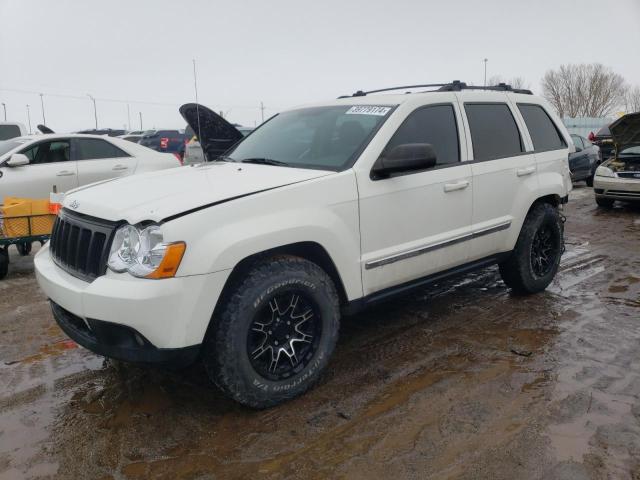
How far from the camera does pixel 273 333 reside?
317 centimetres

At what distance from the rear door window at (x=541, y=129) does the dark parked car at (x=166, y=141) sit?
19.6 meters

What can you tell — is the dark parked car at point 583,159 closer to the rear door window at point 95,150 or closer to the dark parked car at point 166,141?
the rear door window at point 95,150

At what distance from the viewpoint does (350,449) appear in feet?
9.18

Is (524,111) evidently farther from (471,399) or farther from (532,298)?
(471,399)

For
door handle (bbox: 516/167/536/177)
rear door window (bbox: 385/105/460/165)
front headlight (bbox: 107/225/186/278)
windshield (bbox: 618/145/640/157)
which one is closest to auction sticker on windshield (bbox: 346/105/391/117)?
rear door window (bbox: 385/105/460/165)

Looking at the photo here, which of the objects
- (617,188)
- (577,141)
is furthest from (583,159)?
(617,188)

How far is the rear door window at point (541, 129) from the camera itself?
5035 mm

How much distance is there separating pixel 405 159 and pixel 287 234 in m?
0.95

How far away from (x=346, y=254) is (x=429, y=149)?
870mm

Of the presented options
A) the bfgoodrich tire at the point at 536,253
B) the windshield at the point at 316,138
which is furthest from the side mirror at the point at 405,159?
the bfgoodrich tire at the point at 536,253

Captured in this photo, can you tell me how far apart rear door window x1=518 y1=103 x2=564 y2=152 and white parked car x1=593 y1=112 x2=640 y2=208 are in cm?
518

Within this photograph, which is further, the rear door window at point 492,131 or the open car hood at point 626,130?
the open car hood at point 626,130

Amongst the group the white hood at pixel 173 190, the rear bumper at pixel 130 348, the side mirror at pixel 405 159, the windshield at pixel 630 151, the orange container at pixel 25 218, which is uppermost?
the side mirror at pixel 405 159

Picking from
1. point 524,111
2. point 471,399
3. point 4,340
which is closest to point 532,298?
point 524,111
